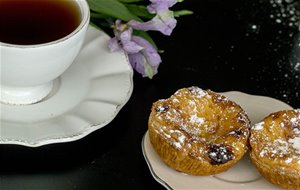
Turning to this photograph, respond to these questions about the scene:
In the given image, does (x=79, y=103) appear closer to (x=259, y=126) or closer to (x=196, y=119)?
(x=196, y=119)

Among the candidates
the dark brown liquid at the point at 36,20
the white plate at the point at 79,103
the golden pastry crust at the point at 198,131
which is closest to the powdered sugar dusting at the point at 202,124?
the golden pastry crust at the point at 198,131

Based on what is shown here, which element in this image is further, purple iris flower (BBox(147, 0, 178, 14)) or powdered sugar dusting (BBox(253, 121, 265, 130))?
purple iris flower (BBox(147, 0, 178, 14))

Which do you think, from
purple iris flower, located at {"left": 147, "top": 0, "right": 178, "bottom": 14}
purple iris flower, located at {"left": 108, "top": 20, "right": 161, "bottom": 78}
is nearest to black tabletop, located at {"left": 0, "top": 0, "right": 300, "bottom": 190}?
purple iris flower, located at {"left": 108, "top": 20, "right": 161, "bottom": 78}

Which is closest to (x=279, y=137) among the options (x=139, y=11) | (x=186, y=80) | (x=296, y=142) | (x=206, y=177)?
(x=296, y=142)

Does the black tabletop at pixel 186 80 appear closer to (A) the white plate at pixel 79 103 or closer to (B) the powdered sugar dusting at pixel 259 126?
(A) the white plate at pixel 79 103

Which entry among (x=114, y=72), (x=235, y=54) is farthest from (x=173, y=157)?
(x=235, y=54)

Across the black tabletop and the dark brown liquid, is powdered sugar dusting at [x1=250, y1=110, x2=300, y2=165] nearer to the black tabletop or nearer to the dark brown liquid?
the black tabletop
